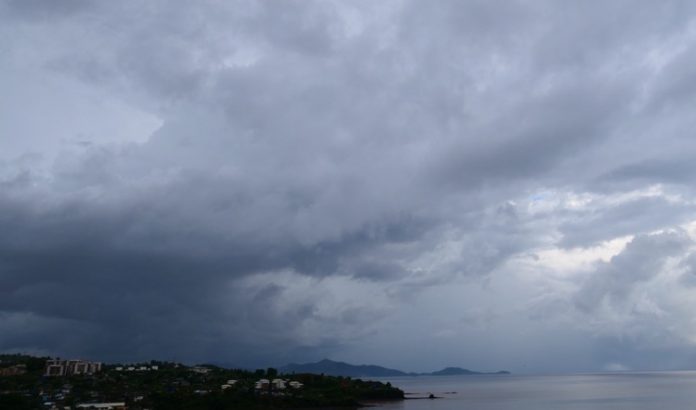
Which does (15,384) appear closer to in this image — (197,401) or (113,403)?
(113,403)

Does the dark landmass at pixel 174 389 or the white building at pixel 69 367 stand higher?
the white building at pixel 69 367

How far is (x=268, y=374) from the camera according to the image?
122 meters

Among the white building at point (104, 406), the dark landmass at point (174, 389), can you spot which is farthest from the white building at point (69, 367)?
the white building at point (104, 406)

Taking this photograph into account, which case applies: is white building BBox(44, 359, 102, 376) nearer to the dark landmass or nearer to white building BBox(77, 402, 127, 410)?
the dark landmass

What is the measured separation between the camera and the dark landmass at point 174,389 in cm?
8062

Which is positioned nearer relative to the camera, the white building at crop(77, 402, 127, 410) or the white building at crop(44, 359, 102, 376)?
the white building at crop(77, 402, 127, 410)

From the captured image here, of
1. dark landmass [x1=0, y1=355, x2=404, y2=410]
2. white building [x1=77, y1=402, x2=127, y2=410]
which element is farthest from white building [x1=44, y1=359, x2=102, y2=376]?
white building [x1=77, y1=402, x2=127, y2=410]

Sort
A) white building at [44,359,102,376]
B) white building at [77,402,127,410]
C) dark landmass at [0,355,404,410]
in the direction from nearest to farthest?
1. white building at [77,402,127,410]
2. dark landmass at [0,355,404,410]
3. white building at [44,359,102,376]

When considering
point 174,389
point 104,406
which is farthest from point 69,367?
point 104,406

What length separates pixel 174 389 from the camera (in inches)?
3711

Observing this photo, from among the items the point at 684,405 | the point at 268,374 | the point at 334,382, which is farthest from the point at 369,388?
the point at 684,405

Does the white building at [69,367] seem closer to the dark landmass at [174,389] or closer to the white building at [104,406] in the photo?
the dark landmass at [174,389]

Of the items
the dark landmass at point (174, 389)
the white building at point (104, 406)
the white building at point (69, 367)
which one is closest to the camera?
the white building at point (104, 406)

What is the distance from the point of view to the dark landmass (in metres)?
80.6
